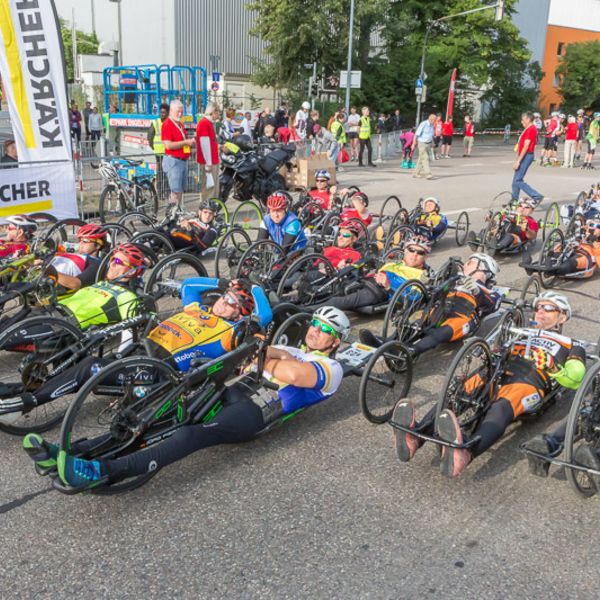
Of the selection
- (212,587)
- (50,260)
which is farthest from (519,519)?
(50,260)

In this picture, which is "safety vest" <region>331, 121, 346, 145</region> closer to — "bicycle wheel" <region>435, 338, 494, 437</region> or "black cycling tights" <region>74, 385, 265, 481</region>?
"bicycle wheel" <region>435, 338, 494, 437</region>

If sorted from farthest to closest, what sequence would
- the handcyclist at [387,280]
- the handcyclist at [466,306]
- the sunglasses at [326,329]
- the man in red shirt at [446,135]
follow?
the man in red shirt at [446,135], the handcyclist at [387,280], the handcyclist at [466,306], the sunglasses at [326,329]

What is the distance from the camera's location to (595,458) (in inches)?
146

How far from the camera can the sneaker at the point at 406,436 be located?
4035 millimetres

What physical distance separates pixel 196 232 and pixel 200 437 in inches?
196

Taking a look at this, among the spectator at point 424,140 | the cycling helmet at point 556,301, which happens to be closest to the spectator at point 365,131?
the spectator at point 424,140

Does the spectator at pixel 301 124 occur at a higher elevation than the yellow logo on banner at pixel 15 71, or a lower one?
lower

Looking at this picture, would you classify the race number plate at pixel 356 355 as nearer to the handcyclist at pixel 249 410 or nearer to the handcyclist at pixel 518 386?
the handcyclist at pixel 249 410

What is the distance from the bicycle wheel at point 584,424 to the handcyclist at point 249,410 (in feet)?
5.00

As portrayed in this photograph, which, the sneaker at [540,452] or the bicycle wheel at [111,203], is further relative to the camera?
the bicycle wheel at [111,203]

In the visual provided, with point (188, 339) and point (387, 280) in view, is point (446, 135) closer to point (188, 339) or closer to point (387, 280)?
point (387, 280)

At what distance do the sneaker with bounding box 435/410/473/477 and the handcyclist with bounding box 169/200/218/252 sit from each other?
5191 mm

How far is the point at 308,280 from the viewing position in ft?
22.8

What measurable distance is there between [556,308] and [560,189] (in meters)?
15.0
